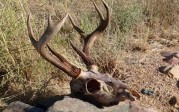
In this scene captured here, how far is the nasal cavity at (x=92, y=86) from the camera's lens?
4789 mm

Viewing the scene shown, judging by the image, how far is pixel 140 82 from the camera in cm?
621

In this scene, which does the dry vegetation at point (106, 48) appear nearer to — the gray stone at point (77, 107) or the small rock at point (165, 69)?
the small rock at point (165, 69)

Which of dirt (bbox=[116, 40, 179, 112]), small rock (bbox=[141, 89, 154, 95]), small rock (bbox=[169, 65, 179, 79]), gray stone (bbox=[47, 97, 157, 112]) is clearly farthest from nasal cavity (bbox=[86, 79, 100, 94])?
small rock (bbox=[169, 65, 179, 79])

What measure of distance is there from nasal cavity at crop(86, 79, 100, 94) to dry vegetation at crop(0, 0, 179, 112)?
840 mm

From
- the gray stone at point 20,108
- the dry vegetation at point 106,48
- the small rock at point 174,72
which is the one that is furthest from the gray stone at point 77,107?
the small rock at point 174,72

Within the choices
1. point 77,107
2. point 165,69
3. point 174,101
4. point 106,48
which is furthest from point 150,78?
point 77,107

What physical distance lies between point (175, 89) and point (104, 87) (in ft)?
5.26

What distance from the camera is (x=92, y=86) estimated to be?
487cm

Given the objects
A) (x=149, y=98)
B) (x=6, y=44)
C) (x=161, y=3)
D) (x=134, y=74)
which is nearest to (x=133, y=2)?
(x=161, y=3)

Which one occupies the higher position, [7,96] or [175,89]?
[7,96]

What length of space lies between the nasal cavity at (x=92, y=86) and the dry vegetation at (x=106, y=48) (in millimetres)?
840

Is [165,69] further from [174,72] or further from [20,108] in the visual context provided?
[20,108]

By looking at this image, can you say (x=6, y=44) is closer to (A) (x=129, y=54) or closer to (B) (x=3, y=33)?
(B) (x=3, y=33)

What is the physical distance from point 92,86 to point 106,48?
1652 mm
